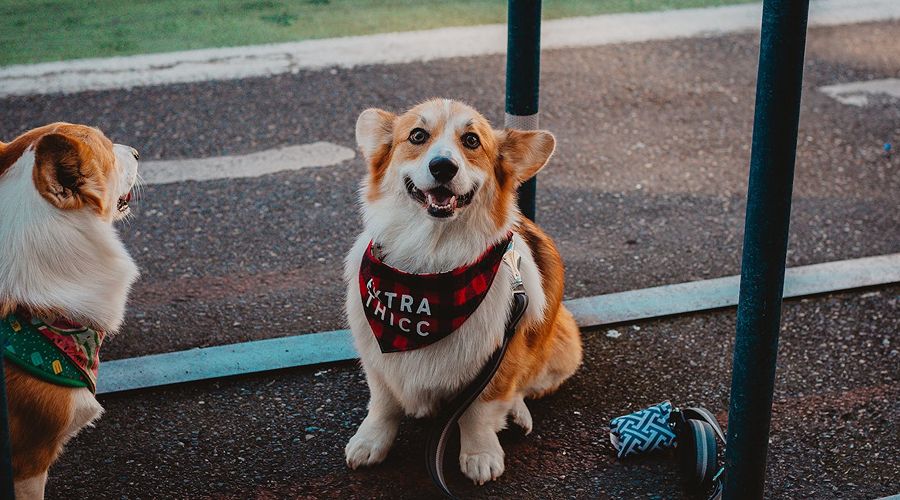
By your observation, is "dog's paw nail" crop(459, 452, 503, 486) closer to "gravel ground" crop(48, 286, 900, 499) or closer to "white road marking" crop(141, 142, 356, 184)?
"gravel ground" crop(48, 286, 900, 499)

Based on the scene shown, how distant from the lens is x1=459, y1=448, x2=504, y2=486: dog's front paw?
2.92 m

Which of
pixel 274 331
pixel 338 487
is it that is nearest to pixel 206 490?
pixel 338 487

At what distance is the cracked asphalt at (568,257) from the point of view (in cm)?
299

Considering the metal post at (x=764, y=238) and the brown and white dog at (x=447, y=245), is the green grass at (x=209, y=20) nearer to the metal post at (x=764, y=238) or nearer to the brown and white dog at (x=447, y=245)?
the brown and white dog at (x=447, y=245)

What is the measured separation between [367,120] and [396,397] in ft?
2.81

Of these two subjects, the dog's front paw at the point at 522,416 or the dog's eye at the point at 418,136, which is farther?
the dog's front paw at the point at 522,416

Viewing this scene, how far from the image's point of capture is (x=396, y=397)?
9.75ft

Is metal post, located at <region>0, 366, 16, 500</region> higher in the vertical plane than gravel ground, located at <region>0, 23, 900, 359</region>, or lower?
higher

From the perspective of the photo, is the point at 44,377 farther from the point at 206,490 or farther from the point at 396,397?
the point at 396,397

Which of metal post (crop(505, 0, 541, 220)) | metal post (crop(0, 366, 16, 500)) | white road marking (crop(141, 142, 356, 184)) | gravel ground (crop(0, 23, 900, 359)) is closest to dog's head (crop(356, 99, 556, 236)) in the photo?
metal post (crop(505, 0, 541, 220))

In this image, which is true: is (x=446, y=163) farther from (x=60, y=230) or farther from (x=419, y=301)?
(x=60, y=230)

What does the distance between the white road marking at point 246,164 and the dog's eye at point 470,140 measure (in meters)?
2.35

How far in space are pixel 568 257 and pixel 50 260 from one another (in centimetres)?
240

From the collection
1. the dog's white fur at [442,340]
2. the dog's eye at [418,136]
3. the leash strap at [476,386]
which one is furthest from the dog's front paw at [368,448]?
the dog's eye at [418,136]
